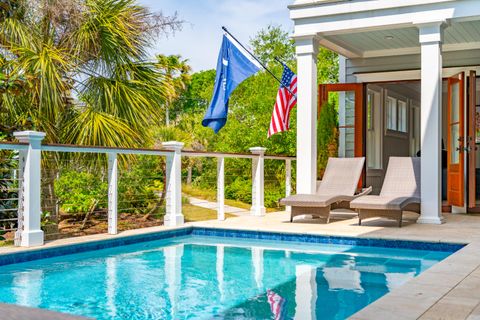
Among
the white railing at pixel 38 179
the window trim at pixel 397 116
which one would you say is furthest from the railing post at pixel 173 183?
the window trim at pixel 397 116

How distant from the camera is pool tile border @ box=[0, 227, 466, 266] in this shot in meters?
6.32

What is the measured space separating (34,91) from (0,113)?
57cm

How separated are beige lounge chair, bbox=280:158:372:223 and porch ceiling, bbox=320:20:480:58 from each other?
2097 millimetres

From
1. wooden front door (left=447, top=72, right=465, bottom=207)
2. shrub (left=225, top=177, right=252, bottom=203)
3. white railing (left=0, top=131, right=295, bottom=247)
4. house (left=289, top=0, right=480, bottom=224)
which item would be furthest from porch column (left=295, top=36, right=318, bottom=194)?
shrub (left=225, top=177, right=252, bottom=203)

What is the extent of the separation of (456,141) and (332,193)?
238 centimetres

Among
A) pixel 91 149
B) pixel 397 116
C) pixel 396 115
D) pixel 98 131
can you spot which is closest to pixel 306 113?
pixel 98 131

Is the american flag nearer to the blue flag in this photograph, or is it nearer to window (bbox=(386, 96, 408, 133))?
the blue flag

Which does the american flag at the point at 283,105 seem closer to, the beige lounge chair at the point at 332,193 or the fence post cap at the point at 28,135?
the beige lounge chair at the point at 332,193

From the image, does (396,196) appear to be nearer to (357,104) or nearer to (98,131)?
(357,104)

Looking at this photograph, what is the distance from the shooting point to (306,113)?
9391mm

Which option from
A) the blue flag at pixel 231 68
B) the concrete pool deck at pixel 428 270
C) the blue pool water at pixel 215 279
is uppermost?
the blue flag at pixel 231 68

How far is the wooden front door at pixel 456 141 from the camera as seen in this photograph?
31.7 ft

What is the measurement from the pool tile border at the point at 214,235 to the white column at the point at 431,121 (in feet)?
5.40

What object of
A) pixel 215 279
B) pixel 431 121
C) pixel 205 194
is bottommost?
pixel 215 279
